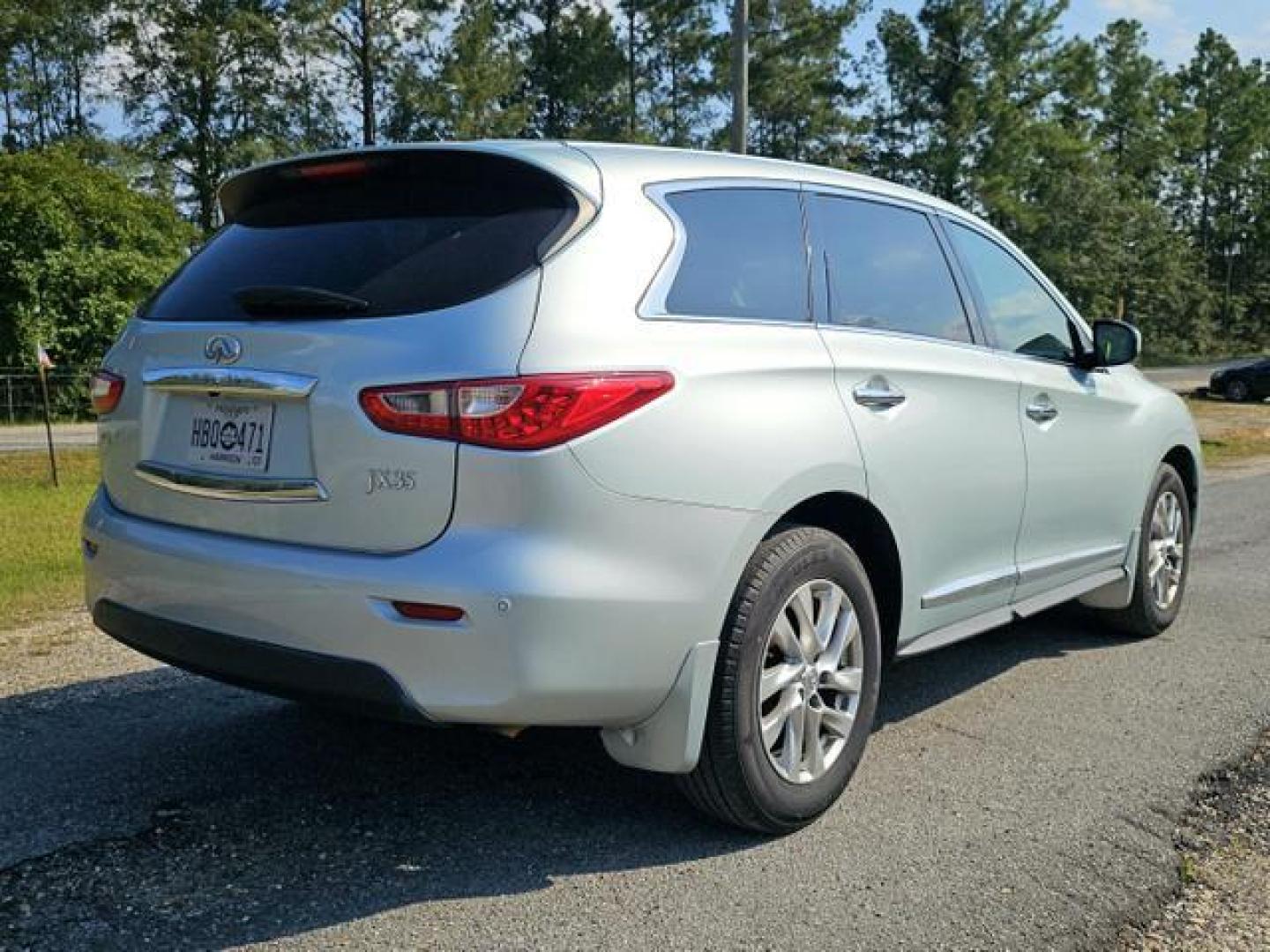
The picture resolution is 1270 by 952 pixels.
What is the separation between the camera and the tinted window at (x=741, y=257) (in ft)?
10.4

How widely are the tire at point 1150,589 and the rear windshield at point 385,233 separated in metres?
3.57

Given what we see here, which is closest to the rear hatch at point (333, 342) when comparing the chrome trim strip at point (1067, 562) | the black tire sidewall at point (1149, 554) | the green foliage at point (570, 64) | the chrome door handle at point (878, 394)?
the chrome door handle at point (878, 394)

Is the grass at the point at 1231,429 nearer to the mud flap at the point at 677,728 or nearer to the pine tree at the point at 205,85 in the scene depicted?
the mud flap at the point at 677,728

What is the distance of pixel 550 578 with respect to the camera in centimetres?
268

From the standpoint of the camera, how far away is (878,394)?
3.56m

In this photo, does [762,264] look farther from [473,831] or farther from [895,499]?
[473,831]

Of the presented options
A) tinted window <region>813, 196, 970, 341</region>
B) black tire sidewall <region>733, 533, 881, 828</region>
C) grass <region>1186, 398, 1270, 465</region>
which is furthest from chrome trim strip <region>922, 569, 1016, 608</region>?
grass <region>1186, 398, 1270, 465</region>

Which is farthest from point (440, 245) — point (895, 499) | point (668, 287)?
point (895, 499)

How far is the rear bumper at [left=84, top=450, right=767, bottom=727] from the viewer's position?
2672mm

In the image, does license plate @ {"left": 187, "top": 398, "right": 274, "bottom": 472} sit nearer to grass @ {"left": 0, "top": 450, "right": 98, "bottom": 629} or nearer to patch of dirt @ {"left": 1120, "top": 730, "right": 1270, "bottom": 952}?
patch of dirt @ {"left": 1120, "top": 730, "right": 1270, "bottom": 952}

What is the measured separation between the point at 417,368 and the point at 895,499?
1.57m

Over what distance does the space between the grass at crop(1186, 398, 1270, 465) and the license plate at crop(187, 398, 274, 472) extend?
1312 centimetres

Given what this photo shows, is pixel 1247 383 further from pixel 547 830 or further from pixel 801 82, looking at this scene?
pixel 547 830

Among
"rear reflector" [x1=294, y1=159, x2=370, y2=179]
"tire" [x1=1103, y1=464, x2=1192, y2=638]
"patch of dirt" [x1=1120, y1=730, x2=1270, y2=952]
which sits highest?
"rear reflector" [x1=294, y1=159, x2=370, y2=179]
